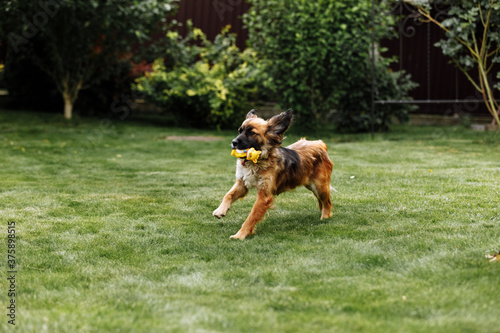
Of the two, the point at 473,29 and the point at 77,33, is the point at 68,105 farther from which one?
the point at 473,29

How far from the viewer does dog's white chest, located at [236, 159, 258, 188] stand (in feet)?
15.3

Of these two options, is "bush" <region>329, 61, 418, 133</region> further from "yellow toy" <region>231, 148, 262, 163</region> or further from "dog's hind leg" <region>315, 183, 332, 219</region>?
"yellow toy" <region>231, 148, 262, 163</region>

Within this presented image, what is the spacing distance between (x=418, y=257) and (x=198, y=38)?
12.4 m

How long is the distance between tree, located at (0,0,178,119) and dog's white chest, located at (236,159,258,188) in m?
7.17

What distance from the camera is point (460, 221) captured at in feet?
14.9

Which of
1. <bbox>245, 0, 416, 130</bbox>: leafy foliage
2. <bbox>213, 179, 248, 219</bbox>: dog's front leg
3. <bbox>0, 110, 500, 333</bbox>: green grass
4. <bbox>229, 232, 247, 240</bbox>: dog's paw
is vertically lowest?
<bbox>229, 232, 247, 240</bbox>: dog's paw

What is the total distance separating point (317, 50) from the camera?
10.7 m

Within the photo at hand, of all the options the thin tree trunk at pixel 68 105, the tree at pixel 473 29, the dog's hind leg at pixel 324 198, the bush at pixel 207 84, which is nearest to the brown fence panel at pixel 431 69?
the tree at pixel 473 29

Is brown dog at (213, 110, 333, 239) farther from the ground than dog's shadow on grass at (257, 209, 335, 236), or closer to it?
farther from the ground

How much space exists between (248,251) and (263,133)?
1.06 meters

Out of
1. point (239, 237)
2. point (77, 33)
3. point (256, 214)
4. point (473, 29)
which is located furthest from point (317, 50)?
point (239, 237)

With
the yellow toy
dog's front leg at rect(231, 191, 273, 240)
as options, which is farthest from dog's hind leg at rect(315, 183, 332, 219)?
the yellow toy

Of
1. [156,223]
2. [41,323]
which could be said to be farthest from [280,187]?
[41,323]

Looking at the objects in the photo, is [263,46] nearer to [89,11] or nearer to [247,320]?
[89,11]
